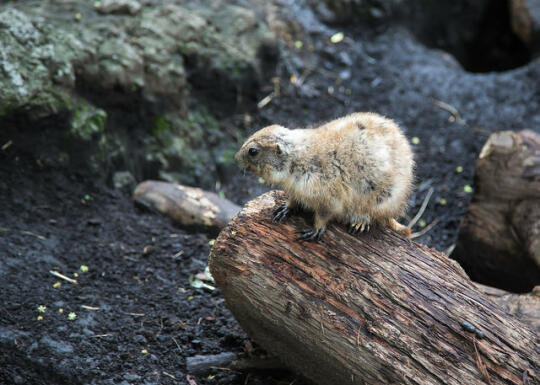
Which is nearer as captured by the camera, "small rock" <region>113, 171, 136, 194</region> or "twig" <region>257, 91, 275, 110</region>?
"small rock" <region>113, 171, 136, 194</region>

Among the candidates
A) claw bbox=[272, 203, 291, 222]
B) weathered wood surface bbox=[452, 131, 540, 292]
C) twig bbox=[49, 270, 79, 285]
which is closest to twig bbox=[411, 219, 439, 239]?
weathered wood surface bbox=[452, 131, 540, 292]

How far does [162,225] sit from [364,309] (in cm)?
350

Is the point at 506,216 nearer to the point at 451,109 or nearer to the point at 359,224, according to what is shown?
the point at 359,224

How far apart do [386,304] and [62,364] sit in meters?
2.79

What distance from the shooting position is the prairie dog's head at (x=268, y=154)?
5027 mm

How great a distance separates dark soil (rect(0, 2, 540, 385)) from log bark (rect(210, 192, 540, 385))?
930mm

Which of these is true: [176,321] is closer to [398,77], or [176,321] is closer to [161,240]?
[161,240]

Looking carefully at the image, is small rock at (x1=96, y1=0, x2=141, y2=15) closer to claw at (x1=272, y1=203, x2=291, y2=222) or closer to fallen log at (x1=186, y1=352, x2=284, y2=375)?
claw at (x1=272, y1=203, x2=291, y2=222)

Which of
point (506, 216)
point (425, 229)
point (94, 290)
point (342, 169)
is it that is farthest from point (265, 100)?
point (94, 290)

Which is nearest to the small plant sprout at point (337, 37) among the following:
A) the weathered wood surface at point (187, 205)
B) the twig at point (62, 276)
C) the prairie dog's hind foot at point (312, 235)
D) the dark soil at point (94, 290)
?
the weathered wood surface at point (187, 205)

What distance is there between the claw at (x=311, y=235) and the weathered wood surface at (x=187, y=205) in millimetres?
2422

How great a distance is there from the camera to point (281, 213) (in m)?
4.82

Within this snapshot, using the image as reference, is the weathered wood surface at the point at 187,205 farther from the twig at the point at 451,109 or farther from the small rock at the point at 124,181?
the twig at the point at 451,109

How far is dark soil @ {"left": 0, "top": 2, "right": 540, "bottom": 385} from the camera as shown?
4.88 m
